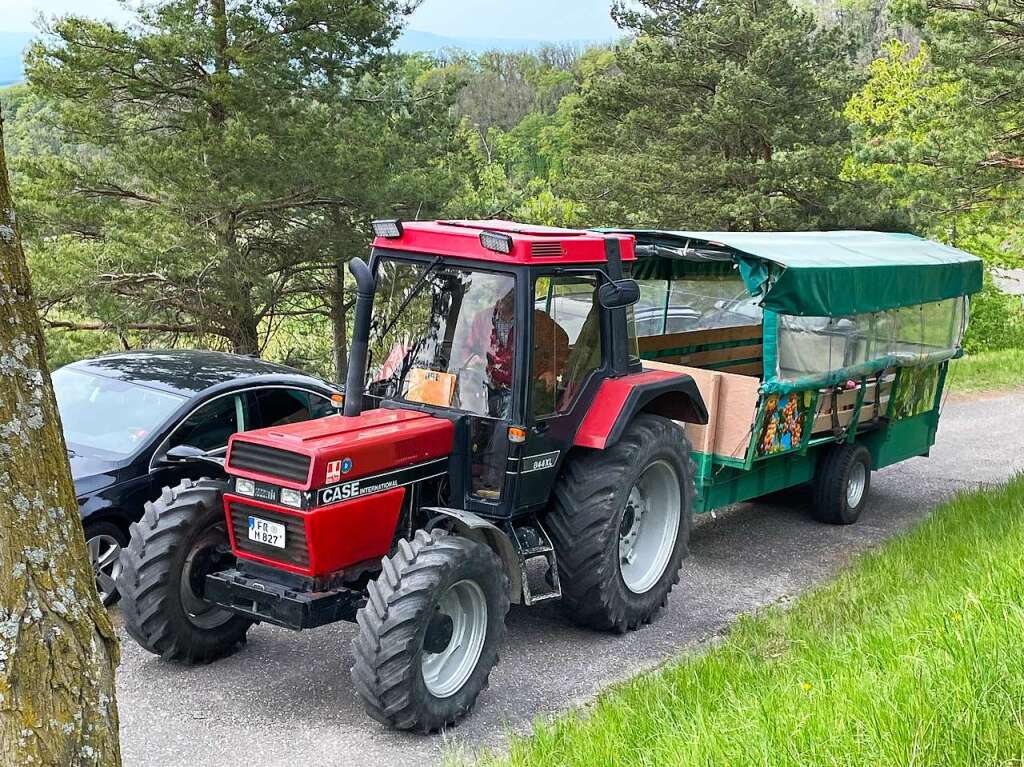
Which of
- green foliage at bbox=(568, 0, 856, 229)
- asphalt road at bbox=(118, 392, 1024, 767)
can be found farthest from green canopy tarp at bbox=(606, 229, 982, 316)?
green foliage at bbox=(568, 0, 856, 229)

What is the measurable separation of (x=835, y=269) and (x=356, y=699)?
186 inches

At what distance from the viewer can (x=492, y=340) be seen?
5.91 meters

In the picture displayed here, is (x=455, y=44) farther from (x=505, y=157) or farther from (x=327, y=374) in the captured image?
(x=327, y=374)

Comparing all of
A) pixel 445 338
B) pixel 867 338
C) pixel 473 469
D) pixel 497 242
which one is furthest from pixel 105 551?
pixel 867 338

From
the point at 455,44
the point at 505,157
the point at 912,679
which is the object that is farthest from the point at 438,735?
the point at 455,44

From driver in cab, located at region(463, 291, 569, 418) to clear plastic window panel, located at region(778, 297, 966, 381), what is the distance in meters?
2.51

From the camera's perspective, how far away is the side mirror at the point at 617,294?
20.1 ft

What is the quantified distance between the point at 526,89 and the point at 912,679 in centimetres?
8715

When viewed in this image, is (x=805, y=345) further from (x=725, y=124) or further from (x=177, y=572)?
(x=725, y=124)

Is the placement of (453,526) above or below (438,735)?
above

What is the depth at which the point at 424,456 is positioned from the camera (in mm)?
5688

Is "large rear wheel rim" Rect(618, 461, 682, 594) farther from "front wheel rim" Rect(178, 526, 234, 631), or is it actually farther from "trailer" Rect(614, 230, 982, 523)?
"front wheel rim" Rect(178, 526, 234, 631)

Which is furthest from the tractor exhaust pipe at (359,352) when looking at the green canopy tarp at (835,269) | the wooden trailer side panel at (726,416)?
the green canopy tarp at (835,269)

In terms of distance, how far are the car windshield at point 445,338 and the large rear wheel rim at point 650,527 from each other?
135cm
